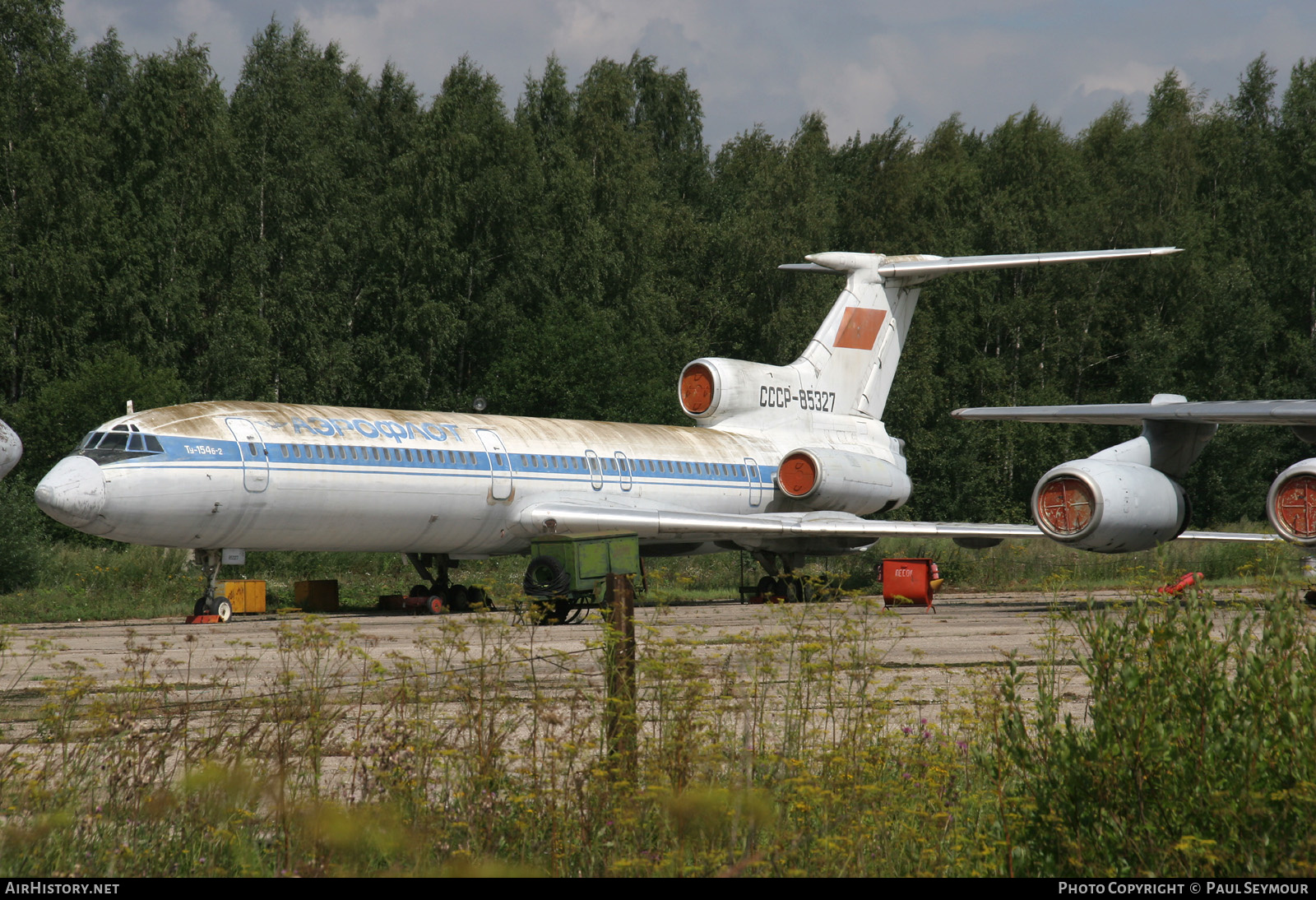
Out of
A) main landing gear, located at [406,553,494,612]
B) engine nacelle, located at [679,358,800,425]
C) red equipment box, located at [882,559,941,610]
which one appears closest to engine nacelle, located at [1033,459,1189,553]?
red equipment box, located at [882,559,941,610]

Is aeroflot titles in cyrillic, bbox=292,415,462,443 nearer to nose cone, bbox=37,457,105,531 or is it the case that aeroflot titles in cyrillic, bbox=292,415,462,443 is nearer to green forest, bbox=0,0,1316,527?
nose cone, bbox=37,457,105,531

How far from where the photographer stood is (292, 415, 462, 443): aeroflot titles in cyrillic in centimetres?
1842

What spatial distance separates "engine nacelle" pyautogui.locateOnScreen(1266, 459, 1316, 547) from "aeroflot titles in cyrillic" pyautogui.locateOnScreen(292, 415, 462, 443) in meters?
11.7

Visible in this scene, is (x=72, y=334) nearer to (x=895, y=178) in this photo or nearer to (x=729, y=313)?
(x=729, y=313)

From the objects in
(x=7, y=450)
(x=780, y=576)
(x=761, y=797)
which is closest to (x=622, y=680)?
(x=761, y=797)

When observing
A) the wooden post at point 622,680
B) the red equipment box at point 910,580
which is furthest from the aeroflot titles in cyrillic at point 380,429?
the wooden post at point 622,680

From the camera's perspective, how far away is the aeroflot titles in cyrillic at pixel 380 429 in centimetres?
1842

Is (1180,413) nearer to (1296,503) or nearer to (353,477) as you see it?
(1296,503)

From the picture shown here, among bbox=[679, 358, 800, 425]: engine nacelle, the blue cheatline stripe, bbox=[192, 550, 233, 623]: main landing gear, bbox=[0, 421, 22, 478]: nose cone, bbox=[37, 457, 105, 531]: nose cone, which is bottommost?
bbox=[192, 550, 233, 623]: main landing gear

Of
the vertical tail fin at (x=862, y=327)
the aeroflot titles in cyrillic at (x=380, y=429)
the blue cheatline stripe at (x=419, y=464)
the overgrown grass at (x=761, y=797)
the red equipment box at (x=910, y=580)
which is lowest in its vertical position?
the overgrown grass at (x=761, y=797)

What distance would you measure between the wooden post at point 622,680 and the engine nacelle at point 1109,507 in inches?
442

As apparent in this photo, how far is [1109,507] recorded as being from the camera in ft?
54.1

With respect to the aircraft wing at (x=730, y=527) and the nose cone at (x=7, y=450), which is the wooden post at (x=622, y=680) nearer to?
the nose cone at (x=7, y=450)

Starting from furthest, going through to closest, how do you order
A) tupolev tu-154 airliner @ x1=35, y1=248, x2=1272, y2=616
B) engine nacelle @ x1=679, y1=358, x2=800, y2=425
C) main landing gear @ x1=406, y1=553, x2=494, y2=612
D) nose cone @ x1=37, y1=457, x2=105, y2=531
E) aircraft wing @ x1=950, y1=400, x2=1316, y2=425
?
engine nacelle @ x1=679, y1=358, x2=800, y2=425 → main landing gear @ x1=406, y1=553, x2=494, y2=612 → tupolev tu-154 airliner @ x1=35, y1=248, x2=1272, y2=616 → nose cone @ x1=37, y1=457, x2=105, y2=531 → aircraft wing @ x1=950, y1=400, x2=1316, y2=425
